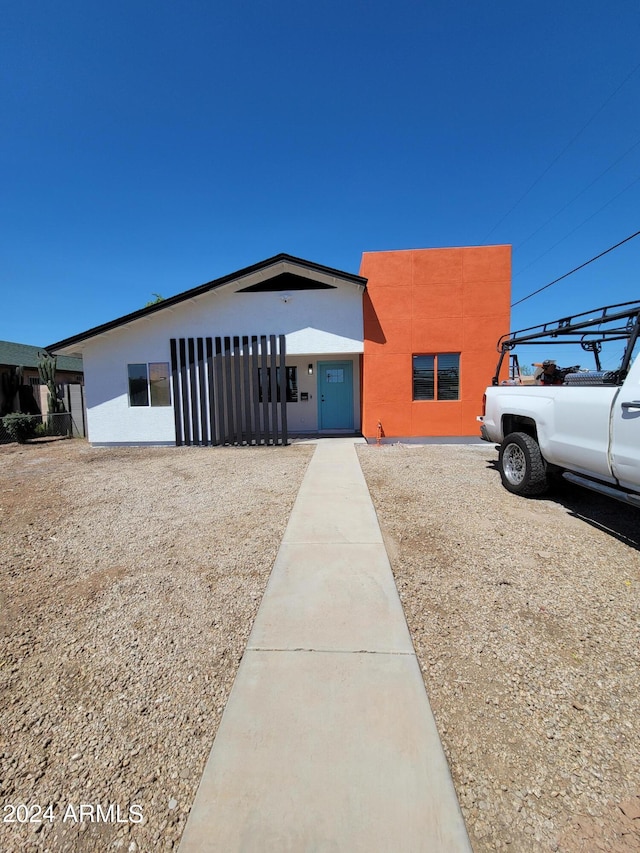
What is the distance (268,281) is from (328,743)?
37.0 feet

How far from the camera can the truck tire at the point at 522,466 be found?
17.5 feet

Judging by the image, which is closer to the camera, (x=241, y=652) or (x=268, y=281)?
(x=241, y=652)

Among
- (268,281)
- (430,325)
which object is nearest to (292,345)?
(268,281)

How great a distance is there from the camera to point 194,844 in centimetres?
142

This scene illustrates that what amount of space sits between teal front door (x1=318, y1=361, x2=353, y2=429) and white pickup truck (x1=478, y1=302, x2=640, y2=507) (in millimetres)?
7201

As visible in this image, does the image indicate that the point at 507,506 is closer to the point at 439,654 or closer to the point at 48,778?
the point at 439,654

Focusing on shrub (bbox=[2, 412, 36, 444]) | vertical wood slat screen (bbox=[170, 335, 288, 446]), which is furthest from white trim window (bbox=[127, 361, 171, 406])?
shrub (bbox=[2, 412, 36, 444])

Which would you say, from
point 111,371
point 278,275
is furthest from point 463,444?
point 111,371

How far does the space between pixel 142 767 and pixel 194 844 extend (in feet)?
1.50

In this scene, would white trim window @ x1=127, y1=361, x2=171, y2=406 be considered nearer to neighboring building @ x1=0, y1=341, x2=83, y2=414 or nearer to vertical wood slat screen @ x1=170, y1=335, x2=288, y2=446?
vertical wood slat screen @ x1=170, y1=335, x2=288, y2=446

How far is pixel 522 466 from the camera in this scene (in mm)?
5656

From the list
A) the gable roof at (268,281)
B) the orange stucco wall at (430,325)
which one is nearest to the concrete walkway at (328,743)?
the orange stucco wall at (430,325)

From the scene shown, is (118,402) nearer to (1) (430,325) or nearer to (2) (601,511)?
(1) (430,325)

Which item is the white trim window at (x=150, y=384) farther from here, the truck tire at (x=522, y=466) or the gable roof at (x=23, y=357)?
the gable roof at (x=23, y=357)
